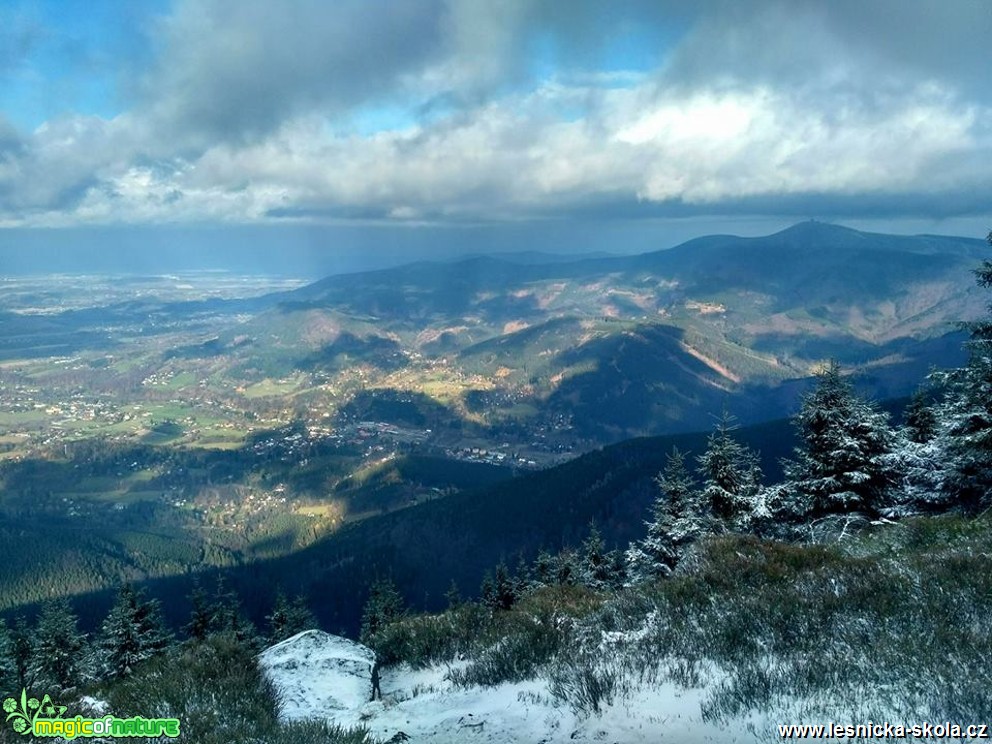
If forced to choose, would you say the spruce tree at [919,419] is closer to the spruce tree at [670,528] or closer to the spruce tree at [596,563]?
the spruce tree at [670,528]

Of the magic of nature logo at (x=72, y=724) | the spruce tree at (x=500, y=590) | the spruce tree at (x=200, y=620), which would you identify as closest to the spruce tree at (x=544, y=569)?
the spruce tree at (x=500, y=590)

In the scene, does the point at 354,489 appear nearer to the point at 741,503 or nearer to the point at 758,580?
the point at 741,503

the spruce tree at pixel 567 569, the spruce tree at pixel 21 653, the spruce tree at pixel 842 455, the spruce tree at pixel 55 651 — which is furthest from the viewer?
the spruce tree at pixel 567 569

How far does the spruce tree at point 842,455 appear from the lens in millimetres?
21078

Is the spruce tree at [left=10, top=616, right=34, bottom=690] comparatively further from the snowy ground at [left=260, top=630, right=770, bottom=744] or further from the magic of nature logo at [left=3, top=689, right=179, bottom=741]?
the magic of nature logo at [left=3, top=689, right=179, bottom=741]

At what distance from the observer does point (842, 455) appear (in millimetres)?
21281

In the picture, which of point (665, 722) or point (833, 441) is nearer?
point (665, 722)

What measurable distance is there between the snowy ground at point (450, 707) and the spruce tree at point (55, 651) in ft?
106

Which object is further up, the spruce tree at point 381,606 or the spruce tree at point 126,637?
the spruce tree at point 126,637

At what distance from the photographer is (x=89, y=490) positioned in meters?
189

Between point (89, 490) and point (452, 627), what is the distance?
751ft

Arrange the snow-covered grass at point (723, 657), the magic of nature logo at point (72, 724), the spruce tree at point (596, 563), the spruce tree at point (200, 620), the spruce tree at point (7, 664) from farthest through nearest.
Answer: the spruce tree at point (200, 620)
the spruce tree at point (596, 563)
the spruce tree at point (7, 664)
the magic of nature logo at point (72, 724)
the snow-covered grass at point (723, 657)

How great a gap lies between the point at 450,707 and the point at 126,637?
31616 millimetres

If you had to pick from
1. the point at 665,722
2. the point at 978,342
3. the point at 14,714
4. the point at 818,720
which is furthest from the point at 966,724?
the point at 978,342
